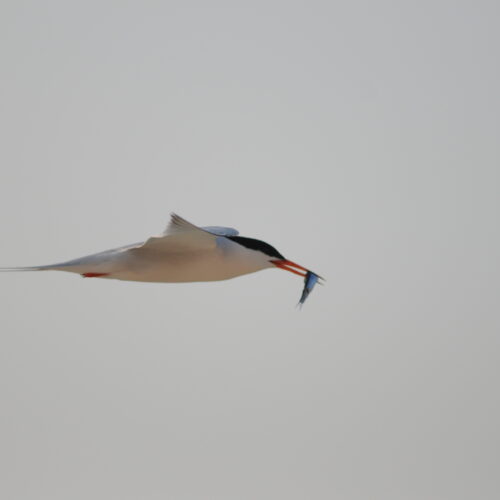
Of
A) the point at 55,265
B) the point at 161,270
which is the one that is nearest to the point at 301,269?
the point at 161,270

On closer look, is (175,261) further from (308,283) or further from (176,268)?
(308,283)

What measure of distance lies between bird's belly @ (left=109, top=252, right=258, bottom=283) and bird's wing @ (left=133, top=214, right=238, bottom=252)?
0.13 metres

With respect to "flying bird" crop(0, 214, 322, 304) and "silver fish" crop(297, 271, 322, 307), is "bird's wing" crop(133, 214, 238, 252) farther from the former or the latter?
"silver fish" crop(297, 271, 322, 307)

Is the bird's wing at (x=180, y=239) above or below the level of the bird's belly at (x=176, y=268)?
above

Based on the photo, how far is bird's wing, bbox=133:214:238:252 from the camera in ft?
27.2

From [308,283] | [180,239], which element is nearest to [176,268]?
[180,239]

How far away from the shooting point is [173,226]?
8352mm

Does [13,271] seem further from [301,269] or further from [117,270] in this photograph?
[301,269]

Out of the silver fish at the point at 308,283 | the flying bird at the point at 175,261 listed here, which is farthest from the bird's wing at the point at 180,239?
the silver fish at the point at 308,283

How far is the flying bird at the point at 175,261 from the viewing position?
9125 millimetres

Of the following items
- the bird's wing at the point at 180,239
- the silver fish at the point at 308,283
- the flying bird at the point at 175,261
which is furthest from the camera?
the silver fish at the point at 308,283

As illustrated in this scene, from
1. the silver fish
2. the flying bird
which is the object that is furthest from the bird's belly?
the silver fish

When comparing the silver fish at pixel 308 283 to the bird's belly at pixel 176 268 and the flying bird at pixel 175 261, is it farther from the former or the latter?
the bird's belly at pixel 176 268

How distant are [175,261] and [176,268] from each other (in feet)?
0.24
